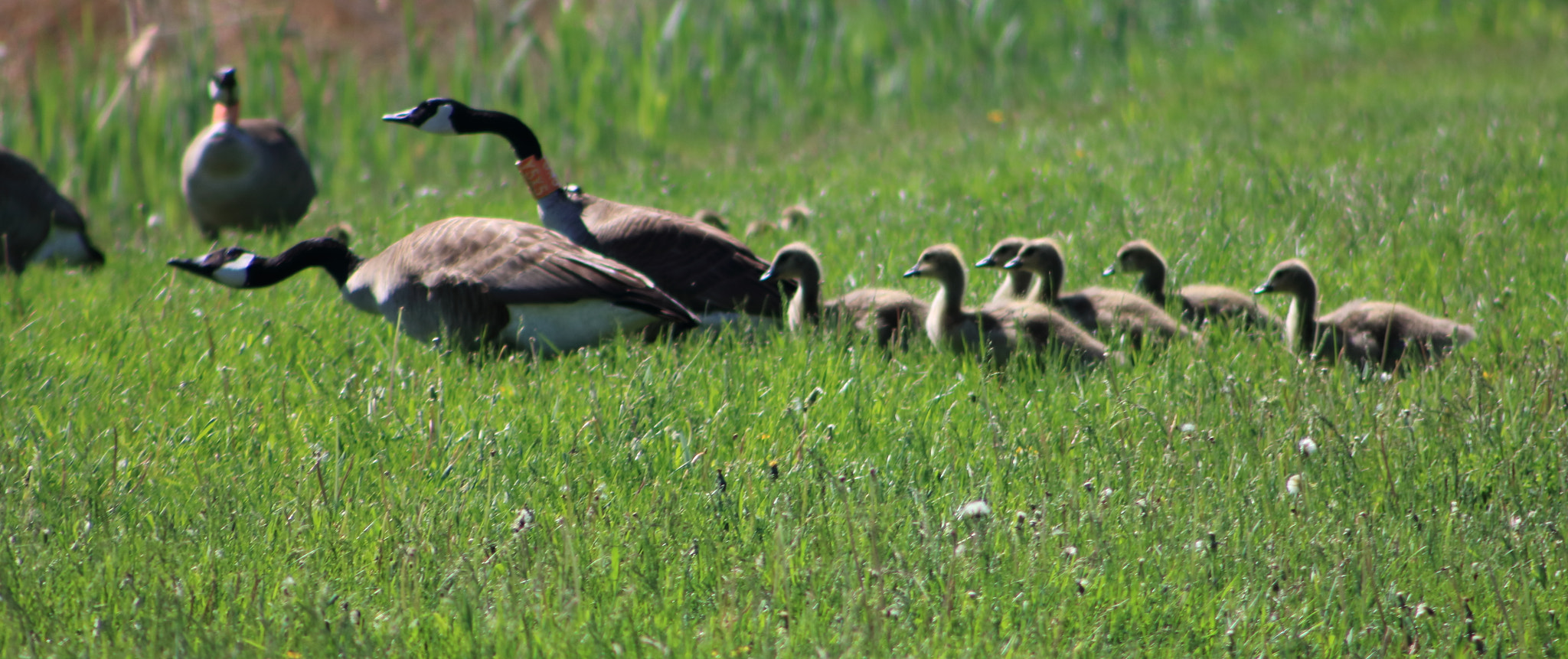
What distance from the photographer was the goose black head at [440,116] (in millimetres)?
7258

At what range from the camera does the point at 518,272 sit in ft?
18.7

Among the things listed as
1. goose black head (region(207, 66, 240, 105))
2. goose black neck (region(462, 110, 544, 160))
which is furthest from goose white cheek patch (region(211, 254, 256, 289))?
goose black head (region(207, 66, 240, 105))

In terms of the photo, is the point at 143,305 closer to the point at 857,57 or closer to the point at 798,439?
the point at 798,439

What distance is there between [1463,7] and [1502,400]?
49.6 feet

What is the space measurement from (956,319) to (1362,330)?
180cm

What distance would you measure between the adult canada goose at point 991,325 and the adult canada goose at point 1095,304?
0.68ft

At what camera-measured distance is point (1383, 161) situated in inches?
364

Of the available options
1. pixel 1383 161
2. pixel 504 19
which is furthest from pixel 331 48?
pixel 1383 161

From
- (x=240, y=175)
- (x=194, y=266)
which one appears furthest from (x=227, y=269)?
(x=240, y=175)

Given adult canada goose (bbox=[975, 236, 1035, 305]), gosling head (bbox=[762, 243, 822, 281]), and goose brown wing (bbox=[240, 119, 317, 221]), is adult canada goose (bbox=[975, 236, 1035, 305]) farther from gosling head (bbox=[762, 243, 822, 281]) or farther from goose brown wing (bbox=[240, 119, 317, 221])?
goose brown wing (bbox=[240, 119, 317, 221])

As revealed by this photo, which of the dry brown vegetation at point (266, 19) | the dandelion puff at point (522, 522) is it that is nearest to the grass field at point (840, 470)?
the dandelion puff at point (522, 522)

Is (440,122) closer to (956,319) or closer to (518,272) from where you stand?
(518,272)

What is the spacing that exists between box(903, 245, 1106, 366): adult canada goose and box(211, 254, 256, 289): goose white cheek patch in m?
3.37

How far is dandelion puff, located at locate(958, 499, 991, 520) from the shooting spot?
3.49 metres
